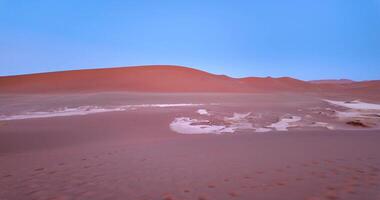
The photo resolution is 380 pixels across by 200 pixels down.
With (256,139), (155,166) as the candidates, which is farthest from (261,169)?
(256,139)

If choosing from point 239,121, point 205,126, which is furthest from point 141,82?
point 205,126

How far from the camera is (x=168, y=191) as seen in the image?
4574 millimetres

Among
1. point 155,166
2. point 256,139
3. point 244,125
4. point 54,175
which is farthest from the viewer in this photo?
point 244,125

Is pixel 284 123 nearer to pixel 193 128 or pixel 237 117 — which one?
pixel 237 117

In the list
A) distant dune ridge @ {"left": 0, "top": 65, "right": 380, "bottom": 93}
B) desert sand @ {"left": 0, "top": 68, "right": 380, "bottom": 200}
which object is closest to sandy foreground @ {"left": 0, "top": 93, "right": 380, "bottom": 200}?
desert sand @ {"left": 0, "top": 68, "right": 380, "bottom": 200}

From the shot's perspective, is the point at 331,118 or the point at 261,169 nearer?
the point at 261,169

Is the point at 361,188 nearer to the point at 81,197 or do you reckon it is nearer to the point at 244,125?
the point at 81,197

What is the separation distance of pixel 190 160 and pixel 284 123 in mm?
6566

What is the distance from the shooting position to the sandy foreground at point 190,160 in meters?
4.56

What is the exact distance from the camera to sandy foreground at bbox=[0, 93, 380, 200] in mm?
4562

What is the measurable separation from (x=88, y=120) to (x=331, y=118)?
35.4ft

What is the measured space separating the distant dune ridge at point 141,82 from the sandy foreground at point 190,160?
27.3 meters

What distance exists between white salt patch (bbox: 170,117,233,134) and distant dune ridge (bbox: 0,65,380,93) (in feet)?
85.0

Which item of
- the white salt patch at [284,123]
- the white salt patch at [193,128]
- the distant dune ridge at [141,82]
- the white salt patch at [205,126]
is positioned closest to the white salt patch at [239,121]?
the white salt patch at [205,126]
